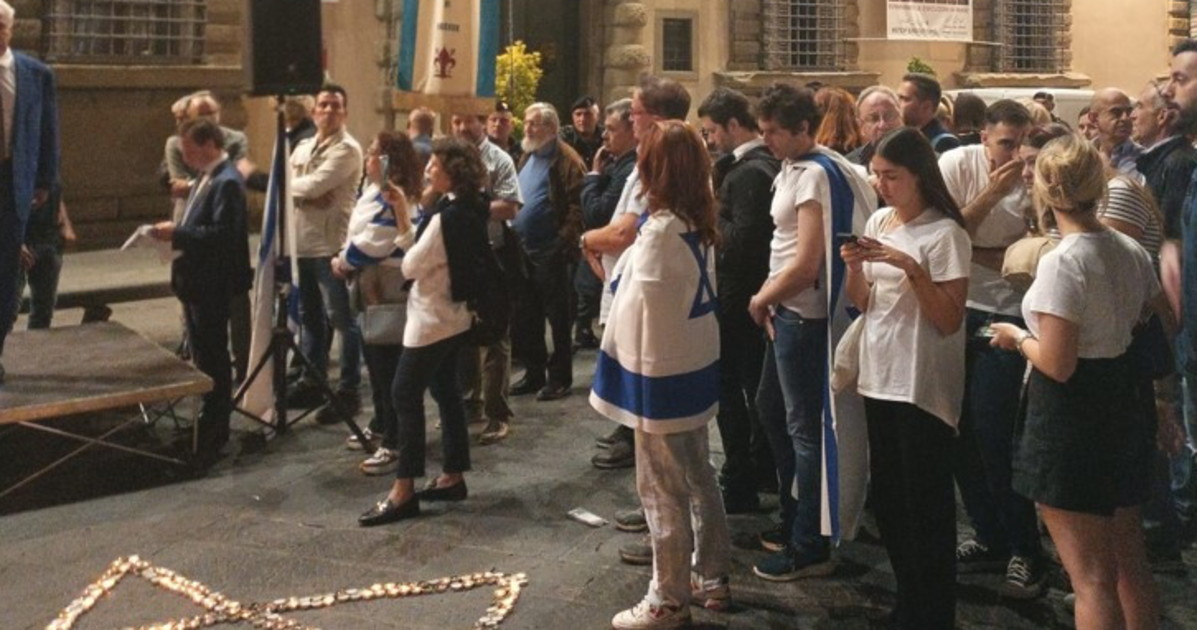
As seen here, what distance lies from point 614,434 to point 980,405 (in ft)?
7.19

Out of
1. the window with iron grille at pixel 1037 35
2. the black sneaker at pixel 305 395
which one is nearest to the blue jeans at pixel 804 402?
the black sneaker at pixel 305 395

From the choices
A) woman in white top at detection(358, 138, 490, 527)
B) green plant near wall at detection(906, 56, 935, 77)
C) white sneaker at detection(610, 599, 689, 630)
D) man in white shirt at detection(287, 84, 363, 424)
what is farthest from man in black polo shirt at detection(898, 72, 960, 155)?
green plant near wall at detection(906, 56, 935, 77)

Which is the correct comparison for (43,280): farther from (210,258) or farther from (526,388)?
(526,388)

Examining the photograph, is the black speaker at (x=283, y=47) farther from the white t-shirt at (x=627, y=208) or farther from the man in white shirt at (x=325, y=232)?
the white t-shirt at (x=627, y=208)

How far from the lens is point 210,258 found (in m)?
6.54

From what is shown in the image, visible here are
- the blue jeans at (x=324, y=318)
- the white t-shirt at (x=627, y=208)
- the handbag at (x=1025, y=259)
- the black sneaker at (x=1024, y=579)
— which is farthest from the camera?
the blue jeans at (x=324, y=318)

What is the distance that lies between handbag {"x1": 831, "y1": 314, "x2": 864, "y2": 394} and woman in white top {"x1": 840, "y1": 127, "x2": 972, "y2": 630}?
0.23 feet

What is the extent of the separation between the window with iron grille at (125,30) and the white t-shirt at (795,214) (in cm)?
1045

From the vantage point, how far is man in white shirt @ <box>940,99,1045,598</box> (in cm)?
467

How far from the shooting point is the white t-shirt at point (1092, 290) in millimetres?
3420

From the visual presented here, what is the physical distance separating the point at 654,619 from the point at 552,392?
3.51 meters

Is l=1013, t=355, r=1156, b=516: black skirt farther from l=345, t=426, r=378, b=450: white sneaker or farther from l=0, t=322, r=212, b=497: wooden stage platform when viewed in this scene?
l=0, t=322, r=212, b=497: wooden stage platform

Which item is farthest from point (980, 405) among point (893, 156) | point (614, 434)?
point (614, 434)

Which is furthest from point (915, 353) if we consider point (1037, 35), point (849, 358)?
point (1037, 35)
